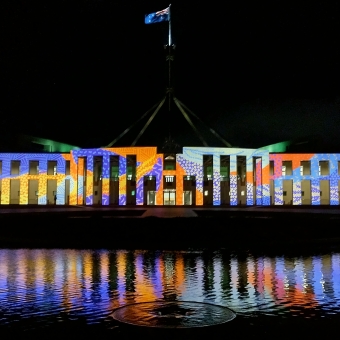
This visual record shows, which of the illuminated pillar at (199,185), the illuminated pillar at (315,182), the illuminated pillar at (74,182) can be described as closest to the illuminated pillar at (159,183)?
the illuminated pillar at (199,185)

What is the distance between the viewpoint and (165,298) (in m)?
7.82

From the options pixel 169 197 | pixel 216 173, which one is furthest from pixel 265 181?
pixel 169 197

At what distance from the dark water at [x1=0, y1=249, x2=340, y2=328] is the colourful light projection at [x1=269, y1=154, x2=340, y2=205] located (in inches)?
1389

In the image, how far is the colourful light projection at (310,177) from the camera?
4747cm

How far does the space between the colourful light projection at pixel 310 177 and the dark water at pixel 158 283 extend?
3528 cm

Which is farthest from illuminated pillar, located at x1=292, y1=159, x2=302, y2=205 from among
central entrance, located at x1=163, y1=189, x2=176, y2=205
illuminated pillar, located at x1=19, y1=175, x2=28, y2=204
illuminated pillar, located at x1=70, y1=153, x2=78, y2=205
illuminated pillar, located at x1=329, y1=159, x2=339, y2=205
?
illuminated pillar, located at x1=19, y1=175, x2=28, y2=204

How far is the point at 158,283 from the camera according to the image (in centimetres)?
919

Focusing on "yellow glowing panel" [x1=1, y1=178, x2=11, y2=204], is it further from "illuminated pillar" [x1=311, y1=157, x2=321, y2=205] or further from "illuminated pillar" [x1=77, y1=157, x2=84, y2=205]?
"illuminated pillar" [x1=311, y1=157, x2=321, y2=205]

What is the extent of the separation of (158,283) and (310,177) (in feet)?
136

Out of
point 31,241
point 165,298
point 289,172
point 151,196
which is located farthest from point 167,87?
point 165,298

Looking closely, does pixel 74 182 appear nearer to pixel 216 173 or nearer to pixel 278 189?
pixel 216 173

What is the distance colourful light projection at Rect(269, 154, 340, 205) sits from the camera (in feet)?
156

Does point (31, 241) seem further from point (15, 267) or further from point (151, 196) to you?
point (151, 196)

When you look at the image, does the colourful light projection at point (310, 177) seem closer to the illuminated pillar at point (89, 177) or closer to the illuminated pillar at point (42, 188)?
the illuminated pillar at point (89, 177)
